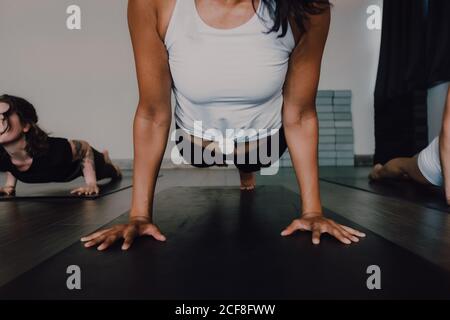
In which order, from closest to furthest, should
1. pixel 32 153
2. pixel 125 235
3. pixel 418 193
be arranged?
1. pixel 125 235
2. pixel 418 193
3. pixel 32 153

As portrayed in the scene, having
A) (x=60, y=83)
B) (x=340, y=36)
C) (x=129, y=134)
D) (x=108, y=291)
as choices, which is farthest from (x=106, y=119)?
(x=108, y=291)

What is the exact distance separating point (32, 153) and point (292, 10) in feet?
5.03

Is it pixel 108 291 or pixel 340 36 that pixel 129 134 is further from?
pixel 108 291

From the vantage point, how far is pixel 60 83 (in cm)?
446

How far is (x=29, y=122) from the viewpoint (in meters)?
1.75

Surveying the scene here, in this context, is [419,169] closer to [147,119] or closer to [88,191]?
[147,119]

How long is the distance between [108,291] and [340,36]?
477 cm

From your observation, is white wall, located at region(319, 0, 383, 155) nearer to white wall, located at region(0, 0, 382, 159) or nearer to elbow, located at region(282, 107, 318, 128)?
white wall, located at region(0, 0, 382, 159)

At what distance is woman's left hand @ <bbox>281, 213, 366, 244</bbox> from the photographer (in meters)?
0.81

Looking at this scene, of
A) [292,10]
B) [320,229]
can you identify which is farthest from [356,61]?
[320,229]

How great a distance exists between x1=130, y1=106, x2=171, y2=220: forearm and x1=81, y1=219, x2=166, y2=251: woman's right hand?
0.13 feet

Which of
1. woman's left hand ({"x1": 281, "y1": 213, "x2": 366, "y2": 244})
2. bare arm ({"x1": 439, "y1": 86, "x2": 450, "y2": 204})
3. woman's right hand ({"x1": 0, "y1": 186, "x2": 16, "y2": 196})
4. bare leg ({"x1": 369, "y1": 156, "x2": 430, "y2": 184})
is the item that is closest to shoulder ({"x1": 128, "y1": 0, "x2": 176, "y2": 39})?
woman's left hand ({"x1": 281, "y1": 213, "x2": 366, "y2": 244})

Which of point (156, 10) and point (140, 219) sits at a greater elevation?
point (156, 10)

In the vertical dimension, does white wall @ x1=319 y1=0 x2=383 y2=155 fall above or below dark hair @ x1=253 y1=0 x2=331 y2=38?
above
